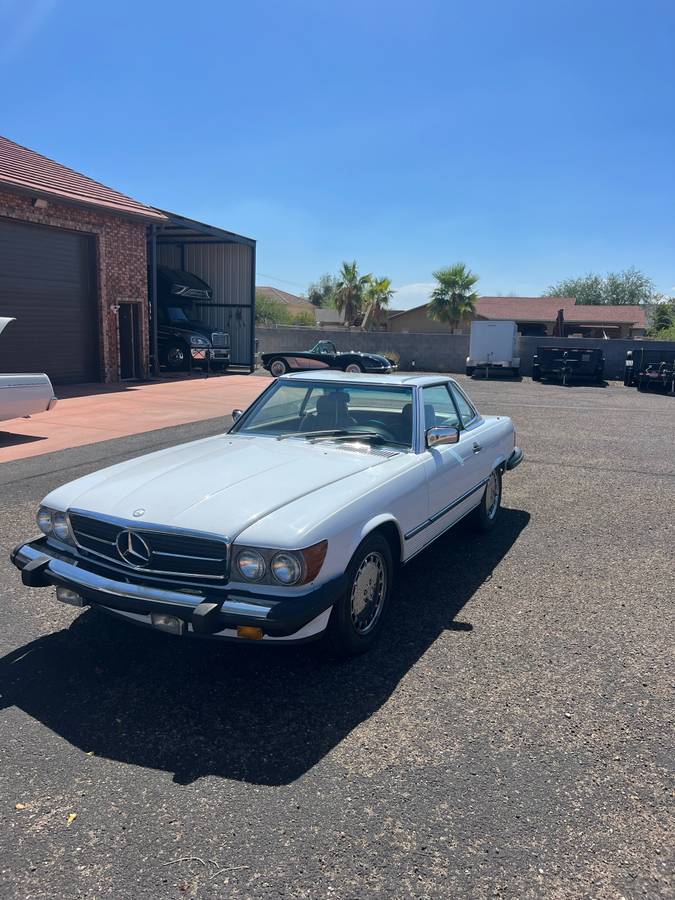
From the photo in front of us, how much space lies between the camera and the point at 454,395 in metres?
5.67

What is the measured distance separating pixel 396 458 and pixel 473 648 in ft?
4.10

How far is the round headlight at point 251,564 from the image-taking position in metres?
3.07

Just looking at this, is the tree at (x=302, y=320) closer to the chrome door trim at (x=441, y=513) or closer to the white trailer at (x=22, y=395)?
the white trailer at (x=22, y=395)

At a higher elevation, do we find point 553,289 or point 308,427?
point 553,289

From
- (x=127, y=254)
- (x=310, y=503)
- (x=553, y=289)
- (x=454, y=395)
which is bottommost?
(x=310, y=503)

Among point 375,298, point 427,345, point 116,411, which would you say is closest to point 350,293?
point 375,298

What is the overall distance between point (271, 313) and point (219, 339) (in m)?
50.5

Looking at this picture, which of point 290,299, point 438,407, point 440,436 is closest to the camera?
point 440,436

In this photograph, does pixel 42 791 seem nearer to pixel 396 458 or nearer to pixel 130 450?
pixel 396 458

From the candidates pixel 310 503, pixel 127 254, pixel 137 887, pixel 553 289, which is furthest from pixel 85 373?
pixel 553 289

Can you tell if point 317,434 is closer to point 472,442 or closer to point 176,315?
point 472,442

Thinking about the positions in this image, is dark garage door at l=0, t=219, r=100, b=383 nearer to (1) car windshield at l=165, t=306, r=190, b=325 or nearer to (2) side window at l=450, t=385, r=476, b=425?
(1) car windshield at l=165, t=306, r=190, b=325

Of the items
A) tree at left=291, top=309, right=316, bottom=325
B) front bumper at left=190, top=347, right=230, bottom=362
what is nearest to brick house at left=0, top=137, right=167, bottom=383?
front bumper at left=190, top=347, right=230, bottom=362

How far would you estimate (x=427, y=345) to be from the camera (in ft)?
102
